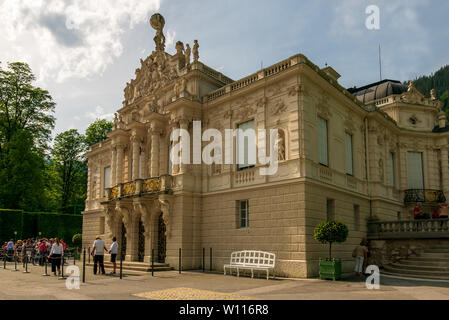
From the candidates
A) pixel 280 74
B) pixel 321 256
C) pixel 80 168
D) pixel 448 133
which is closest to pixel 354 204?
pixel 321 256

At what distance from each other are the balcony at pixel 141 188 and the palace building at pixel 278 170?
0.28ft

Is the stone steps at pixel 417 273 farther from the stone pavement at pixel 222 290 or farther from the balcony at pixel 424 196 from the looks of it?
the balcony at pixel 424 196

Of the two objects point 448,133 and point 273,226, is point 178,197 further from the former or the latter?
point 448,133

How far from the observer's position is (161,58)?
90.1 ft

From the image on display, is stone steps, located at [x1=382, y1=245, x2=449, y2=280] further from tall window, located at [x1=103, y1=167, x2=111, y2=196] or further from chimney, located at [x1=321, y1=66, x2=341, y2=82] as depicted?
tall window, located at [x1=103, y1=167, x2=111, y2=196]

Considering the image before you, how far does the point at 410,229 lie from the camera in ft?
68.4

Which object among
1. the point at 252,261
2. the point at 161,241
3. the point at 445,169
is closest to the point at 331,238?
the point at 252,261

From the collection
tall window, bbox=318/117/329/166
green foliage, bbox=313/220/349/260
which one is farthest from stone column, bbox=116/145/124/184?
green foliage, bbox=313/220/349/260

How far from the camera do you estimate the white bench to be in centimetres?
1738

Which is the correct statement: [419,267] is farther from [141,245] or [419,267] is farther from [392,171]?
[141,245]

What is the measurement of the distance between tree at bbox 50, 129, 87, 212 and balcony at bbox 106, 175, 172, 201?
23.6 m

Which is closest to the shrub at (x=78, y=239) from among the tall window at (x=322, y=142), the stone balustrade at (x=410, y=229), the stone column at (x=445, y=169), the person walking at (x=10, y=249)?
the person walking at (x=10, y=249)

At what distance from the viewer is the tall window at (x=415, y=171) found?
95.0 ft
